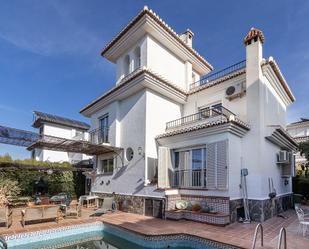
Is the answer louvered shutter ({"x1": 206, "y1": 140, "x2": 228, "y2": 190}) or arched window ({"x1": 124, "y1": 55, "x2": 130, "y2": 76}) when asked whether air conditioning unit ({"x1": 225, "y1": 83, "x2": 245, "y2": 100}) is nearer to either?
louvered shutter ({"x1": 206, "y1": 140, "x2": 228, "y2": 190})

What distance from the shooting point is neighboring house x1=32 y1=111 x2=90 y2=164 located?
110 feet

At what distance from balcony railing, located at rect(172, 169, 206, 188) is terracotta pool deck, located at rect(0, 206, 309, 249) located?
2253 mm

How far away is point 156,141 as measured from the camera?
15477mm

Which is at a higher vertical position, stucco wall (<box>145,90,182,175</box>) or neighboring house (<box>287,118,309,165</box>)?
neighboring house (<box>287,118,309,165</box>)

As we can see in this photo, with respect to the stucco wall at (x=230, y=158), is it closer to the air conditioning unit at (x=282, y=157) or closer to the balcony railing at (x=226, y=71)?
the air conditioning unit at (x=282, y=157)

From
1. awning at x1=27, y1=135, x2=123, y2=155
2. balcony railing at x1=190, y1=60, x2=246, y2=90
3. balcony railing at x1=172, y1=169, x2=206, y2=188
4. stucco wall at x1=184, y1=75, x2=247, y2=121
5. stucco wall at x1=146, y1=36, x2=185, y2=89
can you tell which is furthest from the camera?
stucco wall at x1=146, y1=36, x2=185, y2=89

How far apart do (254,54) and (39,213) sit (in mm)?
14093

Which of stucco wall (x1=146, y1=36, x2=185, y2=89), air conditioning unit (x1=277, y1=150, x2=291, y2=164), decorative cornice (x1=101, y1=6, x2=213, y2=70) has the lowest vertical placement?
air conditioning unit (x1=277, y1=150, x2=291, y2=164)

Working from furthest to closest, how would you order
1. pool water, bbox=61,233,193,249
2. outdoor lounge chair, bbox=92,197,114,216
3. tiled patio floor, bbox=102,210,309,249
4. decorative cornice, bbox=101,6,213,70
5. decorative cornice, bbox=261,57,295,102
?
decorative cornice, bbox=101,6,213,70 → outdoor lounge chair, bbox=92,197,114,216 → decorative cornice, bbox=261,57,295,102 → pool water, bbox=61,233,193,249 → tiled patio floor, bbox=102,210,309,249

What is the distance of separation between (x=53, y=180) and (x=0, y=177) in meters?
4.80

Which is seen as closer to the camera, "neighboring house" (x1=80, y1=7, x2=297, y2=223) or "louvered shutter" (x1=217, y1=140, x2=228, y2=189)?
"louvered shutter" (x1=217, y1=140, x2=228, y2=189)

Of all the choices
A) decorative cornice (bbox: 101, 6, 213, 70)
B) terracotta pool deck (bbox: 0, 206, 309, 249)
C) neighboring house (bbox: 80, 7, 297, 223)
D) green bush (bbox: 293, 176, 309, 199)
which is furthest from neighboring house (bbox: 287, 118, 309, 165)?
terracotta pool deck (bbox: 0, 206, 309, 249)

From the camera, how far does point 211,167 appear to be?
12352 mm

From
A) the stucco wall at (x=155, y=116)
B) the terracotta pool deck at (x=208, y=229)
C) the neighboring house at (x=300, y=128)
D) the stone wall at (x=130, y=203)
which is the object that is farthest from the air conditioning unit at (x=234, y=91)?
the neighboring house at (x=300, y=128)
